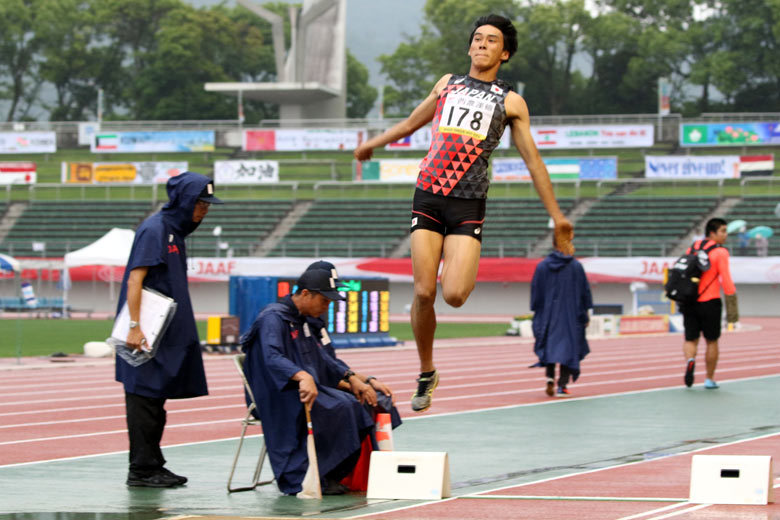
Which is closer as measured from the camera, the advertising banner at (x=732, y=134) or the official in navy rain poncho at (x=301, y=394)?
the official in navy rain poncho at (x=301, y=394)

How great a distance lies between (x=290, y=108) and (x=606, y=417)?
52987 millimetres

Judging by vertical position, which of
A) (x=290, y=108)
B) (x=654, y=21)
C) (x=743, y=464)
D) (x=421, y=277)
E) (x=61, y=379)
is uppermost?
(x=654, y=21)

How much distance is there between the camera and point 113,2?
91938 millimetres

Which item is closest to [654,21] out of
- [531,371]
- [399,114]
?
[399,114]

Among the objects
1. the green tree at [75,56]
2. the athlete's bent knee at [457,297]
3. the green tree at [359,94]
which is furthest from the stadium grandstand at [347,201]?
the athlete's bent knee at [457,297]

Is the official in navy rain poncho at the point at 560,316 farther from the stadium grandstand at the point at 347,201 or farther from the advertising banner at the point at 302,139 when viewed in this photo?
the advertising banner at the point at 302,139

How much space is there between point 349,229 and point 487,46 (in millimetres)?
45003

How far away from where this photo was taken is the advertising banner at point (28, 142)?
64938 mm

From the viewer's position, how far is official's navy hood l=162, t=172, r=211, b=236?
773 cm

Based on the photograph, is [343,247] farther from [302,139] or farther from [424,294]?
[424,294]

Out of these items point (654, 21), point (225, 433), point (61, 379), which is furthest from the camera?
point (654, 21)

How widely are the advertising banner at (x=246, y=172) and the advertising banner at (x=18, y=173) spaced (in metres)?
9.83

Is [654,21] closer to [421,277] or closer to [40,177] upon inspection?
[40,177]

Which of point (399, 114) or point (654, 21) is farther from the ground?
point (654, 21)
